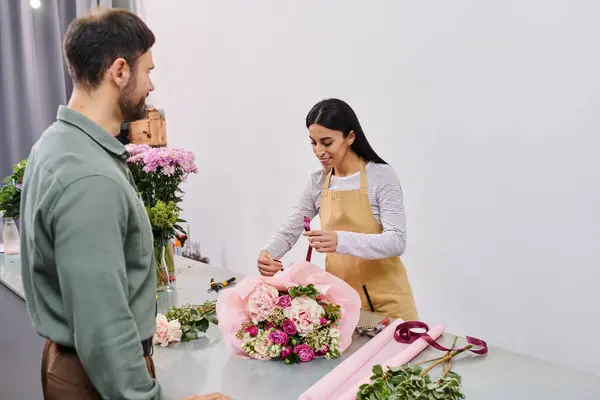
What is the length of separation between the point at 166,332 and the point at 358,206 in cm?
80

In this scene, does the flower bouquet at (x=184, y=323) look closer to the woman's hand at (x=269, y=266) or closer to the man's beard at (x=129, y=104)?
the woman's hand at (x=269, y=266)

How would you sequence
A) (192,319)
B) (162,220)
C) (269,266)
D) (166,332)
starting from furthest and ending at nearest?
1. (162,220)
2. (269,266)
3. (192,319)
4. (166,332)

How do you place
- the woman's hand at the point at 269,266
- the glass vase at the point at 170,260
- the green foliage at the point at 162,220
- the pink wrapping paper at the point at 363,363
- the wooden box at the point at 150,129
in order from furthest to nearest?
the wooden box at the point at 150,129
the glass vase at the point at 170,260
the green foliage at the point at 162,220
the woman's hand at the point at 269,266
the pink wrapping paper at the point at 363,363

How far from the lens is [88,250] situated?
929 mm

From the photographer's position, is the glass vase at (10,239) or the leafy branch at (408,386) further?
the glass vase at (10,239)

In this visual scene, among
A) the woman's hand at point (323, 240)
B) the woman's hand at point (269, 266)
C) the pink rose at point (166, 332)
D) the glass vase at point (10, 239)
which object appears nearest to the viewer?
the pink rose at point (166, 332)

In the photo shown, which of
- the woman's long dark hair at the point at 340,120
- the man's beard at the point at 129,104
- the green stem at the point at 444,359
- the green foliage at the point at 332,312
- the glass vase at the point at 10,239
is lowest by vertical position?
the glass vase at the point at 10,239

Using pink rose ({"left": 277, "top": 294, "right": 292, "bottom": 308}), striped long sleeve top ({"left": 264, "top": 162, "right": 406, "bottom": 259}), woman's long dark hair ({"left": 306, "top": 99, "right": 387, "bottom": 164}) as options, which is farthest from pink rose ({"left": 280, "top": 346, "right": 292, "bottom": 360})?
woman's long dark hair ({"left": 306, "top": 99, "right": 387, "bottom": 164})

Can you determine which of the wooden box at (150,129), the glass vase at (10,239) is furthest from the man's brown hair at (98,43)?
the wooden box at (150,129)

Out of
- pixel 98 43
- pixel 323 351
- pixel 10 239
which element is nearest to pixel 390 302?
pixel 323 351

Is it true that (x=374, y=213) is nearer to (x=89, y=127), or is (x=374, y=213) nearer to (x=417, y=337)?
(x=417, y=337)

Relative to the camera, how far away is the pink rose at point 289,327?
142 cm

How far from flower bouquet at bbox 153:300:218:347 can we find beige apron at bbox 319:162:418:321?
53 cm

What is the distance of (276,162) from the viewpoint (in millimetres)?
3328
